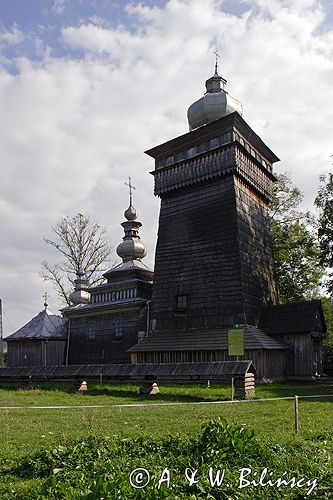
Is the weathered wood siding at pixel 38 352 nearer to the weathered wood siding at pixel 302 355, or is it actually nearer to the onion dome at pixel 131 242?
the onion dome at pixel 131 242

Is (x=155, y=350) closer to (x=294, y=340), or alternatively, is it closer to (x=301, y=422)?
(x=294, y=340)

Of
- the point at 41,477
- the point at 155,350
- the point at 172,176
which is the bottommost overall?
the point at 41,477

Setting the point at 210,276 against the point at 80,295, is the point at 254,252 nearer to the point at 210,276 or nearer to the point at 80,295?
the point at 210,276

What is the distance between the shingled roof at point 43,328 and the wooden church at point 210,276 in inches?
116

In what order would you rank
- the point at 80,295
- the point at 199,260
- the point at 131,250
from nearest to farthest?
1. the point at 199,260
2. the point at 131,250
3. the point at 80,295

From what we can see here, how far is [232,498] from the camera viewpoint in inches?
208

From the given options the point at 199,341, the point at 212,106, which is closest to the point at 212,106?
the point at 212,106

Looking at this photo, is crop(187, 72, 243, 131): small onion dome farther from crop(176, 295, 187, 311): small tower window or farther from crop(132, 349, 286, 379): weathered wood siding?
crop(132, 349, 286, 379): weathered wood siding

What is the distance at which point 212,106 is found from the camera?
96.9 ft

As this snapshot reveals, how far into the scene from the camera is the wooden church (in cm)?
2395

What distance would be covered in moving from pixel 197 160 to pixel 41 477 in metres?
22.6

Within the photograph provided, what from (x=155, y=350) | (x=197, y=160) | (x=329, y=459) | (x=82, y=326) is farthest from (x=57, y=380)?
(x=329, y=459)

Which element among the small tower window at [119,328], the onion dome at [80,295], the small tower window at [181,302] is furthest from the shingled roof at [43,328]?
the small tower window at [181,302]

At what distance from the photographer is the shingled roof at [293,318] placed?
23984 millimetres
